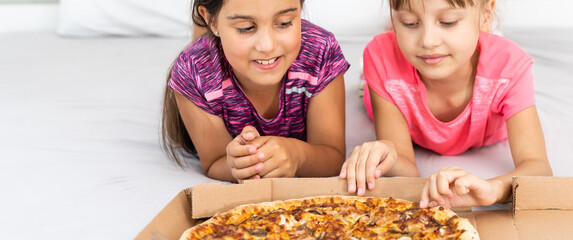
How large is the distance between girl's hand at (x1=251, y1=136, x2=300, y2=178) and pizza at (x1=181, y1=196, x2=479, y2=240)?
139 millimetres

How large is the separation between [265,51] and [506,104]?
56 centimetres

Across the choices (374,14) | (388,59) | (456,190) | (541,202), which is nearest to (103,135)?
(388,59)

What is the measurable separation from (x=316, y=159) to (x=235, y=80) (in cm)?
26

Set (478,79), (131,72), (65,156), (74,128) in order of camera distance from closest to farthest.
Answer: (478,79), (65,156), (74,128), (131,72)

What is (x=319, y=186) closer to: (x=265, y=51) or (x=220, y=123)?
(x=265, y=51)

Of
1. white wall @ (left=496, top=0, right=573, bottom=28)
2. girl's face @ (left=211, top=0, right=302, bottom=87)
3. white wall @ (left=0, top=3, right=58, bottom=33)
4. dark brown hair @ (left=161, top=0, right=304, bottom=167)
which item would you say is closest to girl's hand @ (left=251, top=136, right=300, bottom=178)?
girl's face @ (left=211, top=0, right=302, bottom=87)

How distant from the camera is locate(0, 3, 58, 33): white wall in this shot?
10.2ft

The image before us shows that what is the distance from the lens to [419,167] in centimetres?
152

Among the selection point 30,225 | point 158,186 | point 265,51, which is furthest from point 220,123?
point 30,225

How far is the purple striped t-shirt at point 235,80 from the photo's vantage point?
57.3 inches

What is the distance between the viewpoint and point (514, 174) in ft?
4.21

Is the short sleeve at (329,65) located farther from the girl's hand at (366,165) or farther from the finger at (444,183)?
the finger at (444,183)

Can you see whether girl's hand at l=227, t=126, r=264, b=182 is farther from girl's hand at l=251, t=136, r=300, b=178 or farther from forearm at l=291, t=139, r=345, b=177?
forearm at l=291, t=139, r=345, b=177

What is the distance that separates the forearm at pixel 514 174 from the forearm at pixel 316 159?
37 cm
